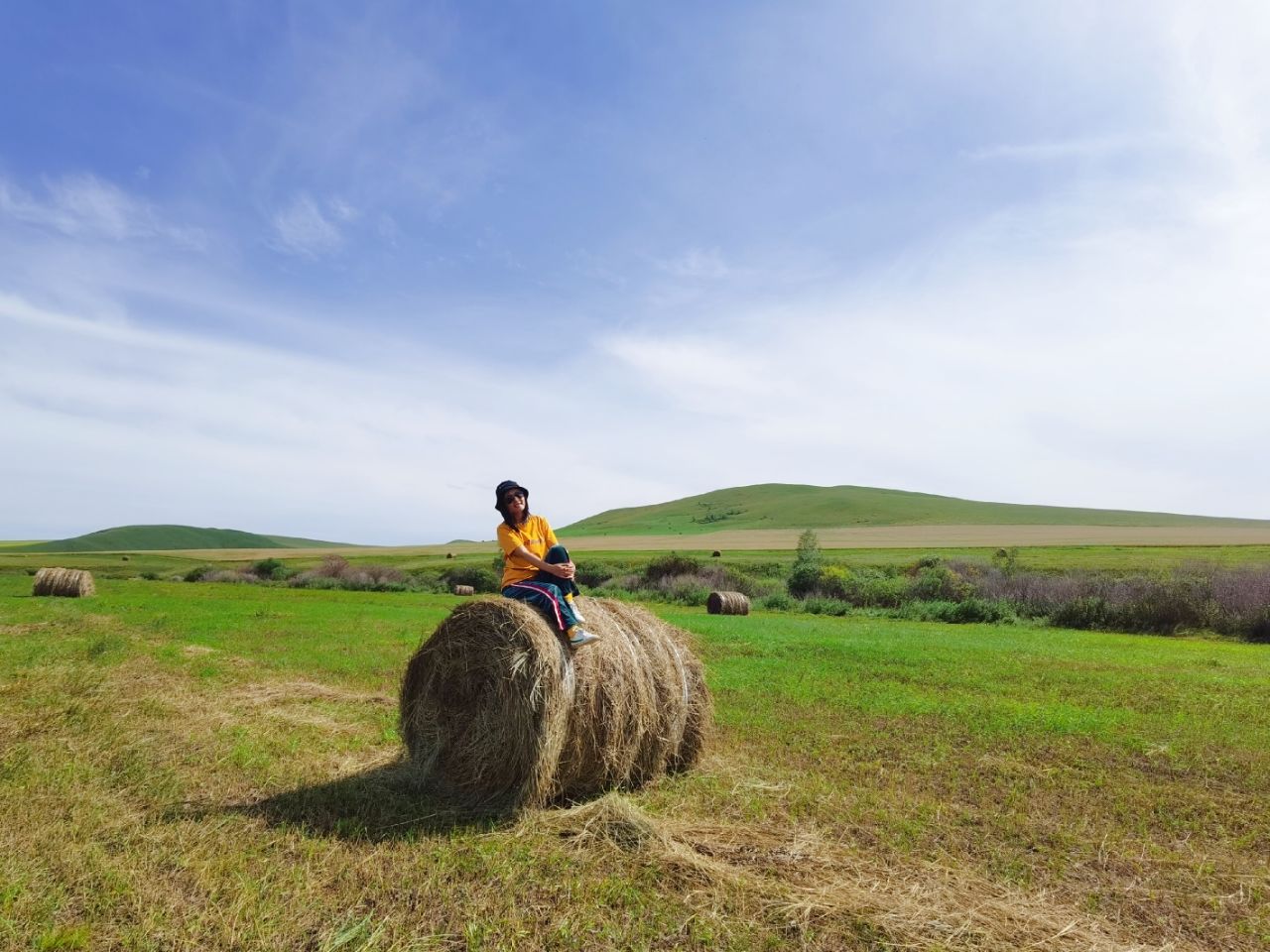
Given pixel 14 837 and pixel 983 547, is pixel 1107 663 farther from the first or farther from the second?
pixel 983 547

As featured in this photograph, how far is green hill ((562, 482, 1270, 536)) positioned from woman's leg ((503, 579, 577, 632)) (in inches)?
3592

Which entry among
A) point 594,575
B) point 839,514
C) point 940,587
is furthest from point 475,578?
point 839,514

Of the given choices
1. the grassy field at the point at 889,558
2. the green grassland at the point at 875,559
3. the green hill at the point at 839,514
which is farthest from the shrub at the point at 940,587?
the green hill at the point at 839,514

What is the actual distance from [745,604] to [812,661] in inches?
529

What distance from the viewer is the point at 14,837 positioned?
210 inches

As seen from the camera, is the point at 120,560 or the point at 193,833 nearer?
the point at 193,833

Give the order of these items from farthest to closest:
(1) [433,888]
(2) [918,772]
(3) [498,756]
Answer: (2) [918,772], (3) [498,756], (1) [433,888]

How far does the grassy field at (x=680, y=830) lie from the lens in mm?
4578

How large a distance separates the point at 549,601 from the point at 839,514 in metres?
104

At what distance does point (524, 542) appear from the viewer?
724cm

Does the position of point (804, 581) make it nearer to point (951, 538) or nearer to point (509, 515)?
point (509, 515)

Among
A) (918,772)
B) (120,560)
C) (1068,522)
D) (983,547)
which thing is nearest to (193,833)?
(918,772)

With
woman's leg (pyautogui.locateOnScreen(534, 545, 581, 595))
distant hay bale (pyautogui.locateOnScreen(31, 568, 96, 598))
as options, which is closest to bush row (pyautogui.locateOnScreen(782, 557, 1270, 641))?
woman's leg (pyautogui.locateOnScreen(534, 545, 581, 595))

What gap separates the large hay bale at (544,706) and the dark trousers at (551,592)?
142 millimetres
